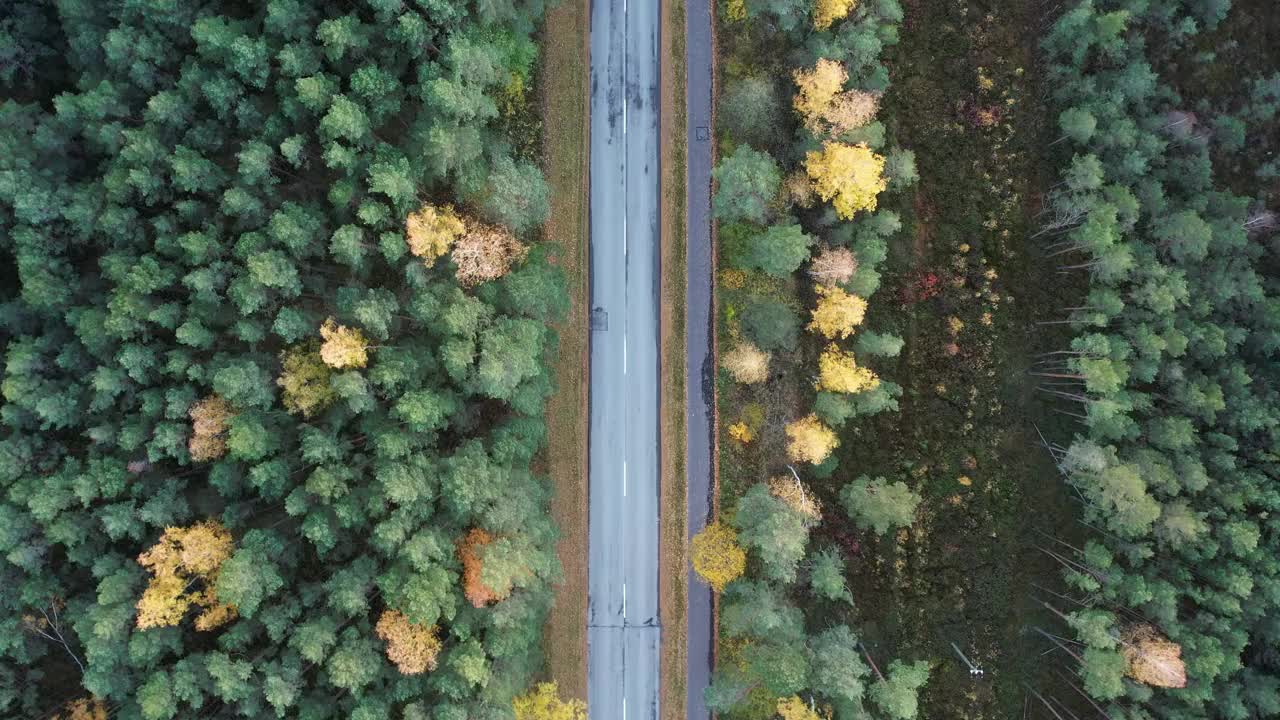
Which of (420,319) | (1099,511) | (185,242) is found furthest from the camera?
(1099,511)

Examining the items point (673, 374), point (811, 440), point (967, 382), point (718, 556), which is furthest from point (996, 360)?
point (718, 556)

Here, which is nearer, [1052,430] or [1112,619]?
[1112,619]

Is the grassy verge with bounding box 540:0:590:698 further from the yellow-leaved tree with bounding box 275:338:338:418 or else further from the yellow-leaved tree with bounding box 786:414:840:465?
the yellow-leaved tree with bounding box 275:338:338:418

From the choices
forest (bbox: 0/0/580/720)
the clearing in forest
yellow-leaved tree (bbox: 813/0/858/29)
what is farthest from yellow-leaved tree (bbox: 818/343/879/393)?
yellow-leaved tree (bbox: 813/0/858/29)

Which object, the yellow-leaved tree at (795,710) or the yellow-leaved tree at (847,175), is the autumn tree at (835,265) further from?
the yellow-leaved tree at (795,710)

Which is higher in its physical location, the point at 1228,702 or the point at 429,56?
the point at 429,56

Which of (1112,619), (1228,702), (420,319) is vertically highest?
(420,319)

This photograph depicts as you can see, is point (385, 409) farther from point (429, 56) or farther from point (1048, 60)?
point (1048, 60)

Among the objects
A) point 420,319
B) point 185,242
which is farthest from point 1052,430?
point 185,242
